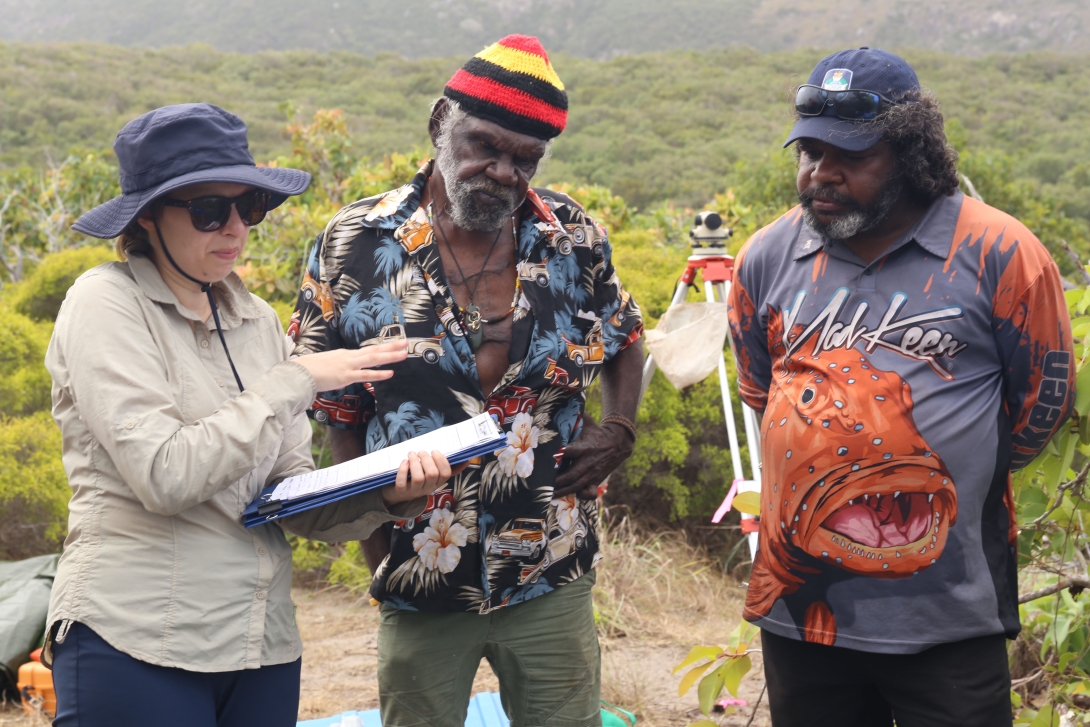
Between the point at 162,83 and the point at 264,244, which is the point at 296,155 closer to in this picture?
the point at 264,244

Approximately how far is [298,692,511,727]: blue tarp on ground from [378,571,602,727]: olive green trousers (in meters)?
0.95

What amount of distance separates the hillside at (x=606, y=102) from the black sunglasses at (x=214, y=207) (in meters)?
19.6

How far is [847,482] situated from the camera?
2.04 metres

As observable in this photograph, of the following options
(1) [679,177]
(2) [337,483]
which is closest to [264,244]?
(2) [337,483]

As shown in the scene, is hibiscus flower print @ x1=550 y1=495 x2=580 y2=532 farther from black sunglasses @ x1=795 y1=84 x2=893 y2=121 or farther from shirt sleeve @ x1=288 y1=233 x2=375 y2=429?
black sunglasses @ x1=795 y1=84 x2=893 y2=121

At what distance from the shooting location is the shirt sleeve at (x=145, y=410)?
5.41ft

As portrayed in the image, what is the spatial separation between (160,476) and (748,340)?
4.65ft

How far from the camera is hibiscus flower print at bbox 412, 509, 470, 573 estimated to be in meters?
2.23

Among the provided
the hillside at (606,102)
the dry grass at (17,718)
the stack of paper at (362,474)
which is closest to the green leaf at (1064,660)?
the stack of paper at (362,474)

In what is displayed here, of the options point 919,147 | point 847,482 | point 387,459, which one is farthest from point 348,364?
point 919,147

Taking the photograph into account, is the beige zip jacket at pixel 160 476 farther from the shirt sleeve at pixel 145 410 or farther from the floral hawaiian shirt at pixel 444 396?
the floral hawaiian shirt at pixel 444 396

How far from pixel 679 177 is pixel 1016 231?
79.8 ft

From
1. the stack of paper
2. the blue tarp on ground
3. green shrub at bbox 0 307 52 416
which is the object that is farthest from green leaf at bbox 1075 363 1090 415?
green shrub at bbox 0 307 52 416

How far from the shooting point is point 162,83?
3631 centimetres
